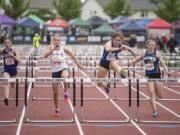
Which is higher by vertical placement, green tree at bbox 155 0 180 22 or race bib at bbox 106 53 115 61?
green tree at bbox 155 0 180 22

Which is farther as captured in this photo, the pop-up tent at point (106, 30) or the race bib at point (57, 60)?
the pop-up tent at point (106, 30)

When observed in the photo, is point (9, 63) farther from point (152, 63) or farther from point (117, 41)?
point (152, 63)

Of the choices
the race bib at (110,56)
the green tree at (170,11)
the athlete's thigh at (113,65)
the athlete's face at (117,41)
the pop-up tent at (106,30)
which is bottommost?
the athlete's thigh at (113,65)

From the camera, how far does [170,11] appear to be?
238 feet

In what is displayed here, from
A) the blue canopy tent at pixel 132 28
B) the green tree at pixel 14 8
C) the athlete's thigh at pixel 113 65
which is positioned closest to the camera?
the athlete's thigh at pixel 113 65

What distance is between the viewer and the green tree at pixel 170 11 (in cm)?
7225

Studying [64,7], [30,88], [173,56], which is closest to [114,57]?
[30,88]

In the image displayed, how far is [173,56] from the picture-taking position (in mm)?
24438

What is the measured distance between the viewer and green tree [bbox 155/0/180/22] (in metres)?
72.2

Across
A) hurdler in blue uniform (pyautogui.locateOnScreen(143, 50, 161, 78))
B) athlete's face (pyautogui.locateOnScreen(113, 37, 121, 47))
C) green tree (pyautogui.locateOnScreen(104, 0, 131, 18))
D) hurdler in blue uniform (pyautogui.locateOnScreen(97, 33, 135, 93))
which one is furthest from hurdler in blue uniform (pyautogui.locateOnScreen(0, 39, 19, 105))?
green tree (pyautogui.locateOnScreen(104, 0, 131, 18))

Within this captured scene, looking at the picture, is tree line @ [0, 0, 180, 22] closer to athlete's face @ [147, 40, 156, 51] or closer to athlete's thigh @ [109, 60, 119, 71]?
athlete's thigh @ [109, 60, 119, 71]

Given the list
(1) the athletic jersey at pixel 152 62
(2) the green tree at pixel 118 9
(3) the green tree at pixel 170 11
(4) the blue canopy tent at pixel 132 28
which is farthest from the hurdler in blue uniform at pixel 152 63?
(2) the green tree at pixel 118 9

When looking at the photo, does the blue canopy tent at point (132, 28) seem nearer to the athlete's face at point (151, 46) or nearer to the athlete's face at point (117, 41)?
the athlete's face at point (117, 41)

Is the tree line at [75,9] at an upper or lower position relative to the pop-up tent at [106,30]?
upper
